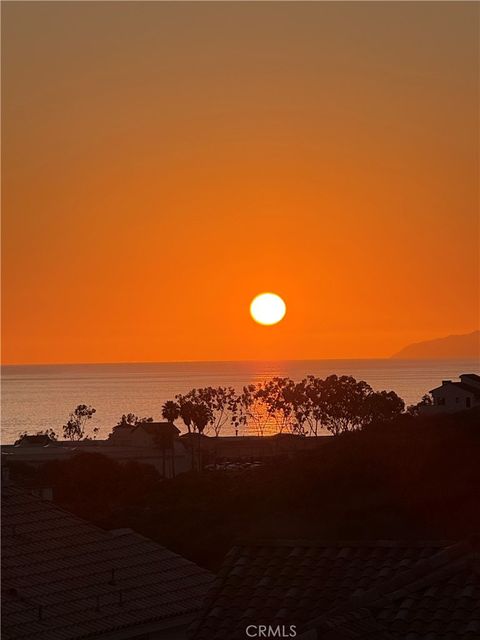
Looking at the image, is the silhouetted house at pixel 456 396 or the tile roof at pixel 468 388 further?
the silhouetted house at pixel 456 396

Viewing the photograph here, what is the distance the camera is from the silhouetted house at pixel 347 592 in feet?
34.6

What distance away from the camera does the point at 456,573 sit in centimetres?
1121

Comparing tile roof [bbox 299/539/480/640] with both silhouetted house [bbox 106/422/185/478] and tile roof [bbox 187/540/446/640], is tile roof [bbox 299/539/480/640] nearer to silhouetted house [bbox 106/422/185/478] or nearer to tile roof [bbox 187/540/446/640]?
tile roof [bbox 187/540/446/640]

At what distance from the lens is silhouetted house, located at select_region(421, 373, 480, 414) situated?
319ft

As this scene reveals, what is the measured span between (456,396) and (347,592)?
294 ft

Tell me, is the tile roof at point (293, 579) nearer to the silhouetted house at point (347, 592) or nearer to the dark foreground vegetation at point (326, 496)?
the silhouetted house at point (347, 592)

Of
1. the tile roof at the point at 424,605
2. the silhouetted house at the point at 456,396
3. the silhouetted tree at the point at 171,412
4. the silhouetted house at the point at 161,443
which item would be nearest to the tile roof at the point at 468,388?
the silhouetted house at the point at 456,396

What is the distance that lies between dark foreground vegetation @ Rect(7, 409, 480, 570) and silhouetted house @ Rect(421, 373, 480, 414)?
83.4 ft

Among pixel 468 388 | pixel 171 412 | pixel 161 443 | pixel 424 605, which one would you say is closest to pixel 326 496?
pixel 468 388

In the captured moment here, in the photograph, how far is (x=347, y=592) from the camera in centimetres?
1148

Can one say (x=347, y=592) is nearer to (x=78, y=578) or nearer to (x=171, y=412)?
(x=78, y=578)

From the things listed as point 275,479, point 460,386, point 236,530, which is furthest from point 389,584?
point 460,386

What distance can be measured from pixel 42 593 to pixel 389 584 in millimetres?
6759

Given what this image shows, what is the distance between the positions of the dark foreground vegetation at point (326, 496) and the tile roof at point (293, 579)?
2949 centimetres
